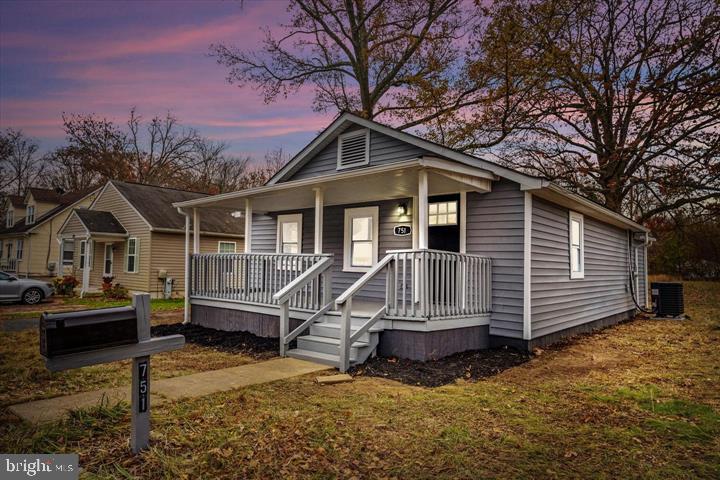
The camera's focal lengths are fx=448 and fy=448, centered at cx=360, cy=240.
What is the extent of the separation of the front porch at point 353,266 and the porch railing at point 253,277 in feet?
0.08

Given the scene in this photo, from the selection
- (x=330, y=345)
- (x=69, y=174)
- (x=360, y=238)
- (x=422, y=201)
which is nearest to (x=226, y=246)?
(x=360, y=238)

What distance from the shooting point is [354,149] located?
10086mm

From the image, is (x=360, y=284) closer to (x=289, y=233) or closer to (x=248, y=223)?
(x=248, y=223)

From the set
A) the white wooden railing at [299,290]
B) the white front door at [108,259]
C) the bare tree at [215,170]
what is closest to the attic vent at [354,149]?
the white wooden railing at [299,290]

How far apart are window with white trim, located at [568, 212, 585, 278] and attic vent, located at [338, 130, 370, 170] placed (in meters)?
4.75

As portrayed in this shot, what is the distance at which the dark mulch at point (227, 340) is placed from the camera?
Answer: 7.78 metres

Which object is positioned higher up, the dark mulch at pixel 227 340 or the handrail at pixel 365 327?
the handrail at pixel 365 327

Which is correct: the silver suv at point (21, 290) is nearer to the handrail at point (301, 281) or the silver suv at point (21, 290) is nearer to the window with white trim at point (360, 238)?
the window with white trim at point (360, 238)

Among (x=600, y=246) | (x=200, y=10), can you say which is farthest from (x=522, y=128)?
(x=200, y=10)

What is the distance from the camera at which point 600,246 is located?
1195cm

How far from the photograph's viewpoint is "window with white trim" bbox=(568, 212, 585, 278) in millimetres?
9859

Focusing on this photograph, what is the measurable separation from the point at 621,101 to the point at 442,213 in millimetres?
14227

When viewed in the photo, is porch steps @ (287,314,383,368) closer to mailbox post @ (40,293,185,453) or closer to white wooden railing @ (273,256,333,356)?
white wooden railing @ (273,256,333,356)

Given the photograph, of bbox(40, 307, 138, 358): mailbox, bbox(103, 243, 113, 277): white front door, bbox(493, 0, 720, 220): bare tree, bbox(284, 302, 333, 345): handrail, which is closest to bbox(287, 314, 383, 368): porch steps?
bbox(284, 302, 333, 345): handrail
